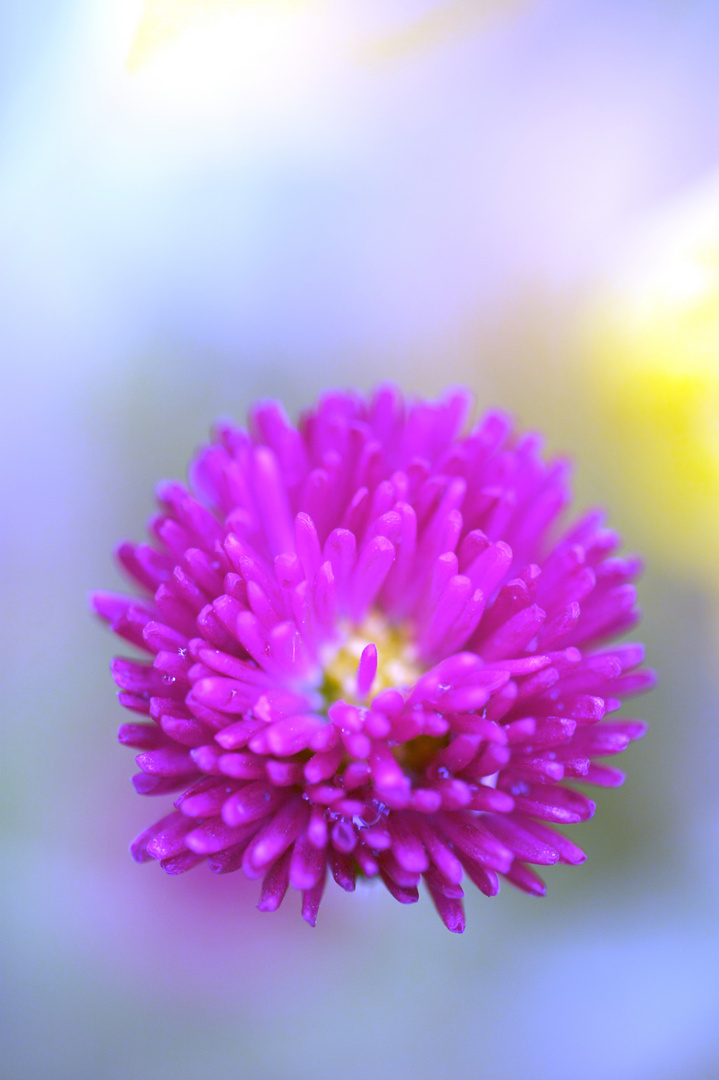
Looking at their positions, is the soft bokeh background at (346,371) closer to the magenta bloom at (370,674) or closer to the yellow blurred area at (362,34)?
the yellow blurred area at (362,34)

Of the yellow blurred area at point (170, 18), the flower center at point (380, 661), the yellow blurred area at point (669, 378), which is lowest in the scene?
the flower center at point (380, 661)

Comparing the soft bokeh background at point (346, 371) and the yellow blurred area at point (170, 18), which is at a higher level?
the yellow blurred area at point (170, 18)

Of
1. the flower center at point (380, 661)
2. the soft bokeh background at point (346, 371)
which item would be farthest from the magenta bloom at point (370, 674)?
the soft bokeh background at point (346, 371)

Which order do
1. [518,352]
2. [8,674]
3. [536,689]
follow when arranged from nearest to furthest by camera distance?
[536,689] → [8,674] → [518,352]

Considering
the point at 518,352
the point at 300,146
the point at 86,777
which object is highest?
the point at 300,146

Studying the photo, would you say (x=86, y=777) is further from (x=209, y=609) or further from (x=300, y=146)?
(x=300, y=146)

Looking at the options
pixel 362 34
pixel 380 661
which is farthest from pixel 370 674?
pixel 362 34

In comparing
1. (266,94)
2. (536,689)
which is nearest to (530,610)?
(536,689)

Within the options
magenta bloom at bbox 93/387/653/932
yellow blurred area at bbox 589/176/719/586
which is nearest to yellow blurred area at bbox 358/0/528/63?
yellow blurred area at bbox 589/176/719/586
